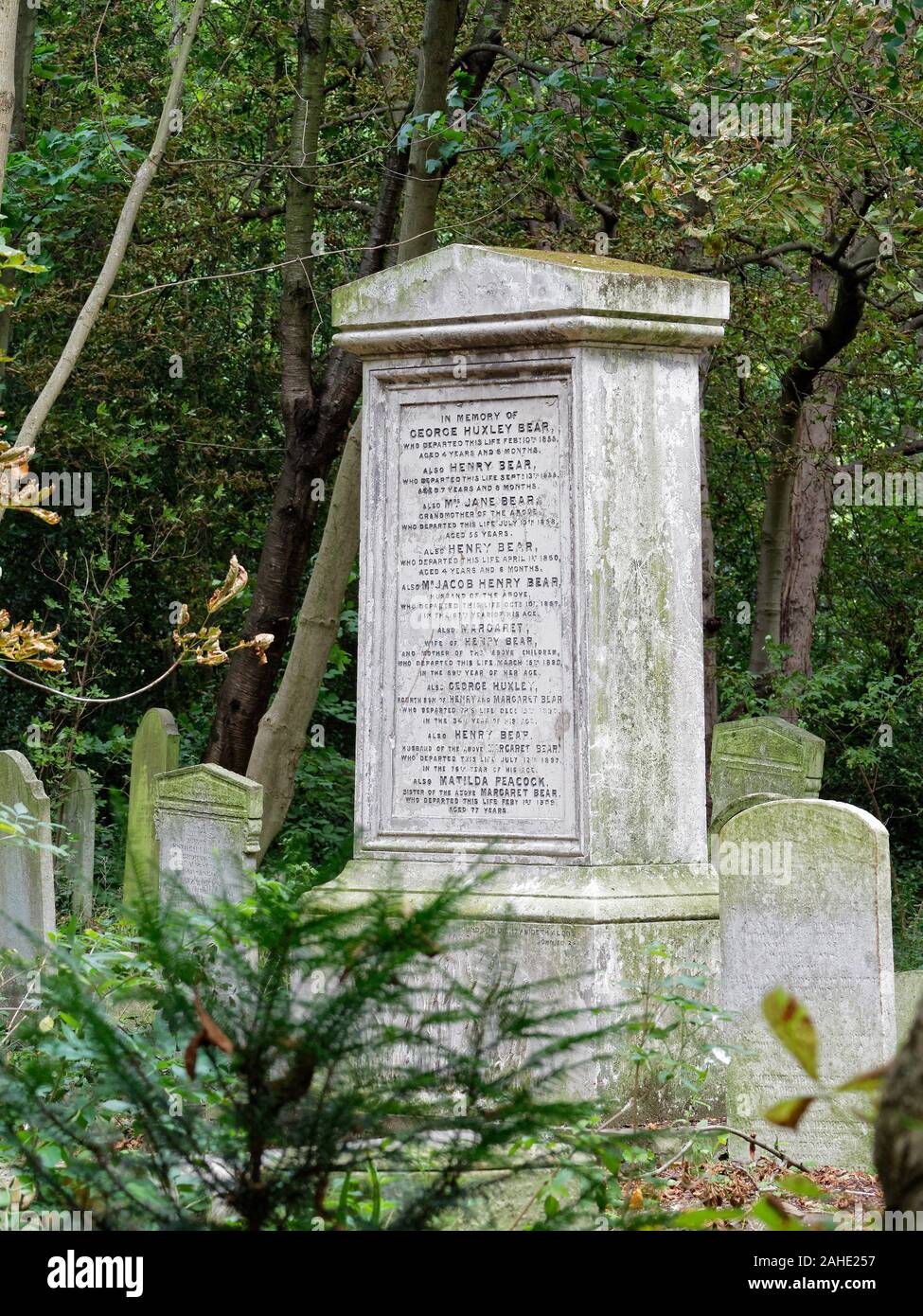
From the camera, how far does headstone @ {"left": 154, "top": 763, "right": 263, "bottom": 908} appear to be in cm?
870

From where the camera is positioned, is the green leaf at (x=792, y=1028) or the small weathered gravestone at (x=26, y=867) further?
the small weathered gravestone at (x=26, y=867)

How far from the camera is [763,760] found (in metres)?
10.0

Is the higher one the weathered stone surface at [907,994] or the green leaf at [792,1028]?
the green leaf at [792,1028]

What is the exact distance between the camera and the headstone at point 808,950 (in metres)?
5.61

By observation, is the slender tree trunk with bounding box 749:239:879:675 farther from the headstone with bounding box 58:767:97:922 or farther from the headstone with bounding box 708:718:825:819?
the headstone with bounding box 58:767:97:922

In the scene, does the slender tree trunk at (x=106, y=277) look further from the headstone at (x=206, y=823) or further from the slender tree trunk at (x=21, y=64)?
the headstone at (x=206, y=823)

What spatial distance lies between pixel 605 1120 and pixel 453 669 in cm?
166

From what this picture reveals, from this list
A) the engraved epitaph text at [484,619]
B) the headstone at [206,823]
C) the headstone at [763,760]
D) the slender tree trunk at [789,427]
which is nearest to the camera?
the engraved epitaph text at [484,619]

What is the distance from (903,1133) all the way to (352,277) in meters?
13.2

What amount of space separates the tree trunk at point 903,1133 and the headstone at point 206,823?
6803 mm

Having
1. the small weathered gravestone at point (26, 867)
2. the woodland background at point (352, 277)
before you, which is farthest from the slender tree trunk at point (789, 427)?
the small weathered gravestone at point (26, 867)

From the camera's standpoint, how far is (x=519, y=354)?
18.5ft

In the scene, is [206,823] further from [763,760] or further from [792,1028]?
[792,1028]

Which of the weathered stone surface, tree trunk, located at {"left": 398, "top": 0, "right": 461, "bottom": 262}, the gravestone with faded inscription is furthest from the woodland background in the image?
the weathered stone surface
